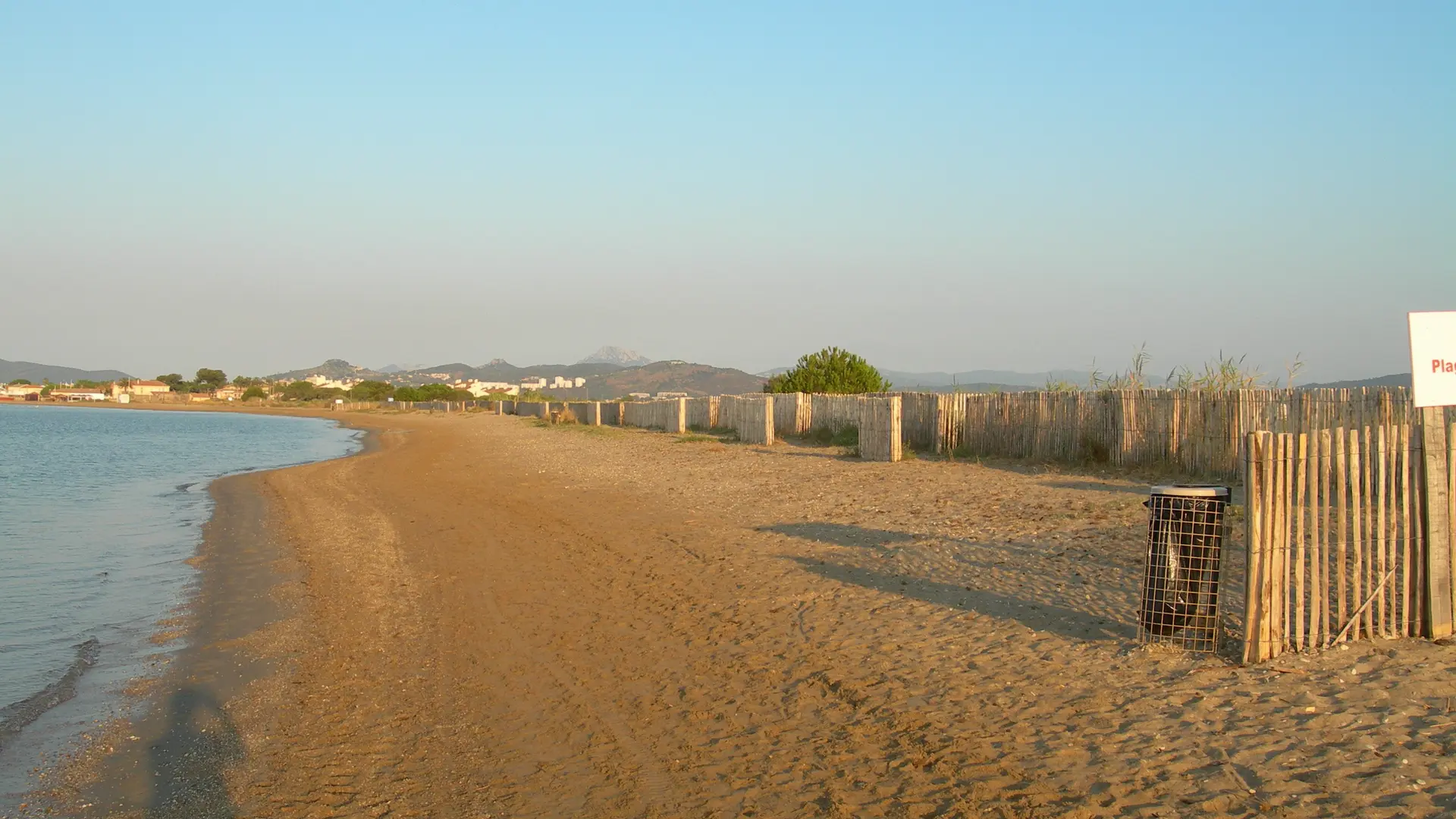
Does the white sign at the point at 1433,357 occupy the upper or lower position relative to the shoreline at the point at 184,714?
upper

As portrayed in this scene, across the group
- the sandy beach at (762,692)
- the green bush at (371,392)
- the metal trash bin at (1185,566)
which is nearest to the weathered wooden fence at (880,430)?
the sandy beach at (762,692)

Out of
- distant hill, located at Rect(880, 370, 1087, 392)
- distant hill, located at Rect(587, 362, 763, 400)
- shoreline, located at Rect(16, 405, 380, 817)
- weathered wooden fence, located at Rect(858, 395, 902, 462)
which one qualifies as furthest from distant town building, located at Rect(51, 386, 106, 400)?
shoreline, located at Rect(16, 405, 380, 817)

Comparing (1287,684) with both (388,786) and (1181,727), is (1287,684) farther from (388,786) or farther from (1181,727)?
(388,786)

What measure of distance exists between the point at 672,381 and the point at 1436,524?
160m

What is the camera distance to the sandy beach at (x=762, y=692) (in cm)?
475

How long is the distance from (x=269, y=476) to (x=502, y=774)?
23177mm

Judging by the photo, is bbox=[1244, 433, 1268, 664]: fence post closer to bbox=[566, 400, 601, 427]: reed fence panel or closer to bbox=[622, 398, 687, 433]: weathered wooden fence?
bbox=[622, 398, 687, 433]: weathered wooden fence

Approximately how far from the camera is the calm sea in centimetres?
696

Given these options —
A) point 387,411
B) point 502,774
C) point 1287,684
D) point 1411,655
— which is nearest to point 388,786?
point 502,774

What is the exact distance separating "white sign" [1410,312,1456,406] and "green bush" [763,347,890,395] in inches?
1276

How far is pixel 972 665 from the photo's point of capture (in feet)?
21.3

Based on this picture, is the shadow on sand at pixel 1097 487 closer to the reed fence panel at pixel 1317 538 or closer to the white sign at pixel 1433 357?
the reed fence panel at pixel 1317 538

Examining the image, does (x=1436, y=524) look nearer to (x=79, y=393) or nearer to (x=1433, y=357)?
(x=1433, y=357)

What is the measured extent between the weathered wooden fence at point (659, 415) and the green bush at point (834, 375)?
463 centimetres
